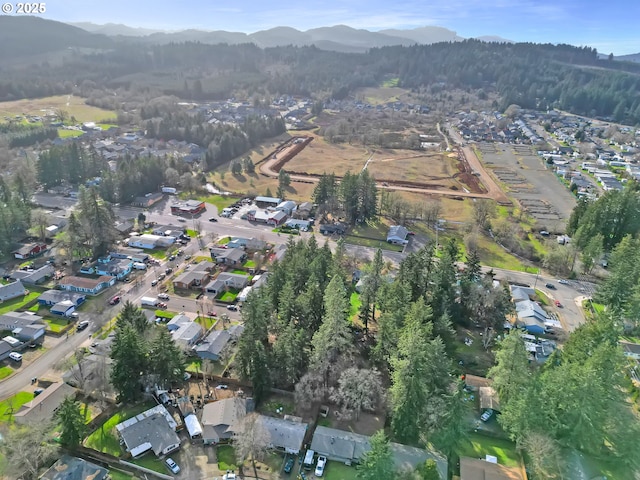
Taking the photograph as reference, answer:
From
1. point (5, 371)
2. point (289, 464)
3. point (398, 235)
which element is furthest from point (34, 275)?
point (398, 235)

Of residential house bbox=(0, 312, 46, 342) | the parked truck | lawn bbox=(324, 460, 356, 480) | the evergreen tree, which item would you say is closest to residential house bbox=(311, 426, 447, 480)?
lawn bbox=(324, 460, 356, 480)

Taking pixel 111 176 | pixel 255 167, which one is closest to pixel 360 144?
pixel 255 167

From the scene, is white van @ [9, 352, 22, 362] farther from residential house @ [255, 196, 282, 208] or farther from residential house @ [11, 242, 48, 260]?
residential house @ [255, 196, 282, 208]

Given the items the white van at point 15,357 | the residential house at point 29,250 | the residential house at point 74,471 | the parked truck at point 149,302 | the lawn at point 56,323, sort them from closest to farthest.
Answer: the residential house at point 74,471 → the white van at point 15,357 → the lawn at point 56,323 → the parked truck at point 149,302 → the residential house at point 29,250

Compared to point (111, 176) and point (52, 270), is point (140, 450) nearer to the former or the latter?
point (52, 270)

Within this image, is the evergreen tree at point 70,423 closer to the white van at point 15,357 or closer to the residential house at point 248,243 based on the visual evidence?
the white van at point 15,357

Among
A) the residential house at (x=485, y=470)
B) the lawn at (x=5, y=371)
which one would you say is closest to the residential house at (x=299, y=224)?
the lawn at (x=5, y=371)
